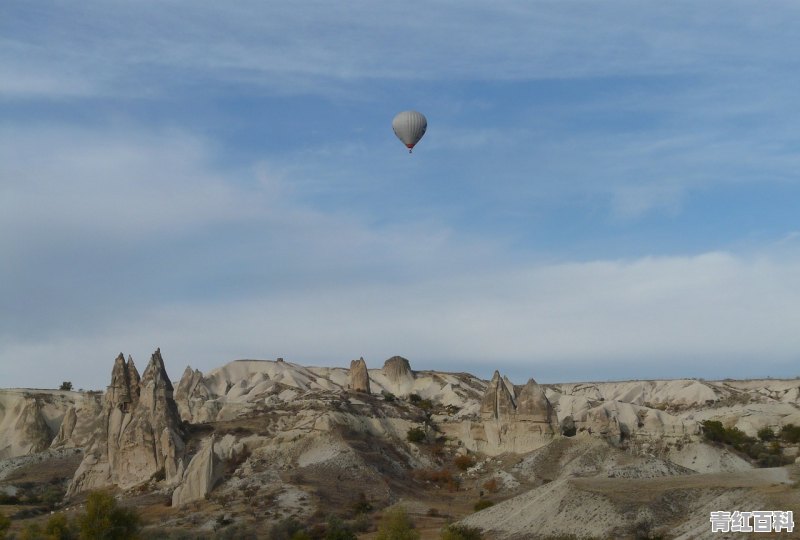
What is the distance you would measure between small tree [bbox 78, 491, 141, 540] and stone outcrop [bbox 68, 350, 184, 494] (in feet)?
54.2

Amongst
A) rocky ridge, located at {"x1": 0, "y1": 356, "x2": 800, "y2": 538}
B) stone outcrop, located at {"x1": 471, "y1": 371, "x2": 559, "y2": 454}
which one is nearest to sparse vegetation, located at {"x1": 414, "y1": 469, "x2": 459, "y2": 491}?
rocky ridge, located at {"x1": 0, "y1": 356, "x2": 800, "y2": 538}

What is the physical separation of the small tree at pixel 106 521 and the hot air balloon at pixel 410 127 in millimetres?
31441

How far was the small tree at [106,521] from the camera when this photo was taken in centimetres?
4909

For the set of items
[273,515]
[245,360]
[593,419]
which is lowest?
[273,515]

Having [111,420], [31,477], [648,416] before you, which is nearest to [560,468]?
[648,416]

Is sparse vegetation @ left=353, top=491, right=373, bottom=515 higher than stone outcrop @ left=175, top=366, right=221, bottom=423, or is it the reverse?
stone outcrop @ left=175, top=366, right=221, bottom=423

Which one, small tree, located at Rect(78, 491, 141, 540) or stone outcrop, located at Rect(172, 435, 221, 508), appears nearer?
small tree, located at Rect(78, 491, 141, 540)

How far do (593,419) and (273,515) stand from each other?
92.5 ft

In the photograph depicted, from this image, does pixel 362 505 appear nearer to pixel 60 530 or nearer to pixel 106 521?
pixel 106 521

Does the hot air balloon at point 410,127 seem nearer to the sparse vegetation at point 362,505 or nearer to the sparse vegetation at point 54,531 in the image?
the sparse vegetation at point 362,505

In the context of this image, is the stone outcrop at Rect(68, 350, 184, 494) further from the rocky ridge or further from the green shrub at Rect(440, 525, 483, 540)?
the green shrub at Rect(440, 525, 483, 540)

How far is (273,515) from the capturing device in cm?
5812

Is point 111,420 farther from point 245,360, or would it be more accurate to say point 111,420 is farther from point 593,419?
point 245,360

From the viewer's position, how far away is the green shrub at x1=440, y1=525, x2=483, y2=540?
44.7 metres
